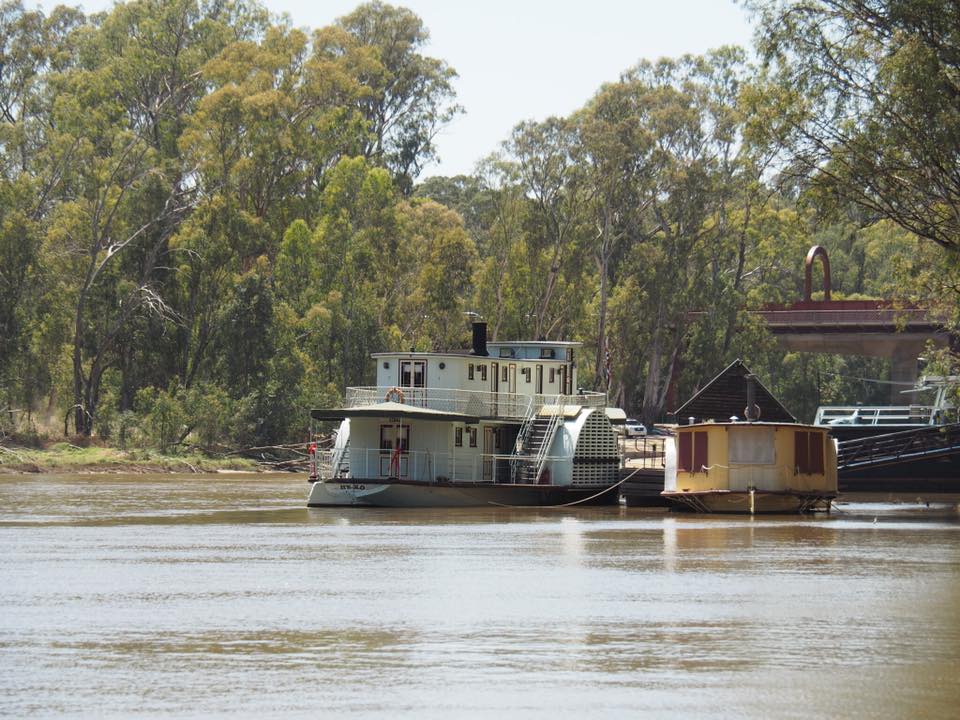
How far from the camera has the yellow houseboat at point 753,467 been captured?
4225cm

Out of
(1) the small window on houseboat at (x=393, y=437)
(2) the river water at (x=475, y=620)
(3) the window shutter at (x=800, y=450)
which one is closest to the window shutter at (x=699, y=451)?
(3) the window shutter at (x=800, y=450)

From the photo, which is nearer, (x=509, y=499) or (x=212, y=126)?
(x=509, y=499)

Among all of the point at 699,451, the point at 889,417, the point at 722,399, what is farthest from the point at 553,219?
the point at 699,451

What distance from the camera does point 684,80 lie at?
8794 centimetres

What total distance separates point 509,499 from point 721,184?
4311 centimetres

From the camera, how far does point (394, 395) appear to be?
46344 mm

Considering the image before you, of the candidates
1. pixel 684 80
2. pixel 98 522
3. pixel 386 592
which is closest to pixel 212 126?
pixel 684 80

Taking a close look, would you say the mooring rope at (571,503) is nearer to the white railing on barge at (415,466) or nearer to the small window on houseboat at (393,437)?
the white railing on barge at (415,466)

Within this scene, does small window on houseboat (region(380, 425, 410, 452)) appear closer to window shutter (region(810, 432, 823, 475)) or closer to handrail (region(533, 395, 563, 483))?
handrail (region(533, 395, 563, 483))

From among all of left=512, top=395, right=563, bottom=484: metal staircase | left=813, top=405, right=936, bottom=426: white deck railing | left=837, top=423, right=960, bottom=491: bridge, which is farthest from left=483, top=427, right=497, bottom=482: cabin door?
left=813, top=405, right=936, bottom=426: white deck railing

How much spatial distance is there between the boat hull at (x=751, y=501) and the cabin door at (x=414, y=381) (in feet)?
27.0

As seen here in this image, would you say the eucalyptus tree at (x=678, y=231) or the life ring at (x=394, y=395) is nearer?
the life ring at (x=394, y=395)

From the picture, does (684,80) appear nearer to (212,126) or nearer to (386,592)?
(212,126)

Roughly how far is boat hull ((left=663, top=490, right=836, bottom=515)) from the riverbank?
33117mm
